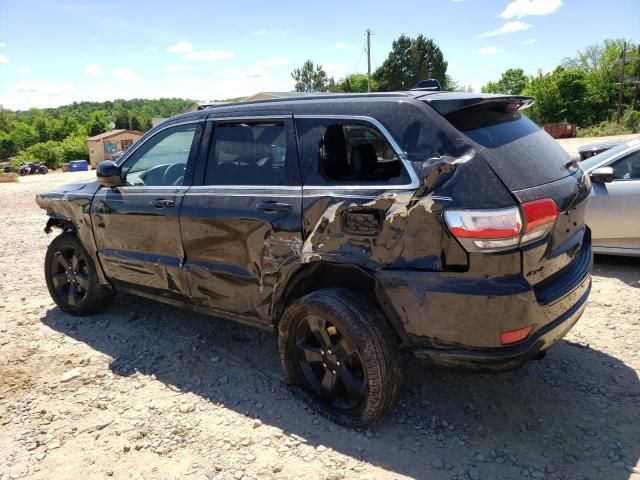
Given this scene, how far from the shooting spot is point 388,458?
2.72m

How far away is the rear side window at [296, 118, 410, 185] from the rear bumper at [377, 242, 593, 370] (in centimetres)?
70

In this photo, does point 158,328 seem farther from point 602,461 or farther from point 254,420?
point 602,461

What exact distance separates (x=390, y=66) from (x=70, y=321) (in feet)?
219

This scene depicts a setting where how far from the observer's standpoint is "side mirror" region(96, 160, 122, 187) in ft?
13.2

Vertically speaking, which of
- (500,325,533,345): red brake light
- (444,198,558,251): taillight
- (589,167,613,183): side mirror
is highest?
(444,198,558,251): taillight

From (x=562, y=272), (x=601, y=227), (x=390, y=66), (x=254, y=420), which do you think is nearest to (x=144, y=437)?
(x=254, y=420)

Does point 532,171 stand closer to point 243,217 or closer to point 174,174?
point 243,217

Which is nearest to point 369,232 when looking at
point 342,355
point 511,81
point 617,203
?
point 342,355

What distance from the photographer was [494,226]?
2373 mm

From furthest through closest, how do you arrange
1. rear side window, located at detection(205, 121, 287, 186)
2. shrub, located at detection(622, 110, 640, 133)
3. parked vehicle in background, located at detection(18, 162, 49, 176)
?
shrub, located at detection(622, 110, 640, 133) < parked vehicle in background, located at detection(18, 162, 49, 176) < rear side window, located at detection(205, 121, 287, 186)

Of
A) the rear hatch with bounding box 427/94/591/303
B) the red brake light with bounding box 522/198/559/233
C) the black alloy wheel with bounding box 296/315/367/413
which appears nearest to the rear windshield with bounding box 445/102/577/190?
the rear hatch with bounding box 427/94/591/303

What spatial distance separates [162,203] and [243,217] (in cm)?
Result: 84

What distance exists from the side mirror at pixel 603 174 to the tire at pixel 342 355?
3.65 meters

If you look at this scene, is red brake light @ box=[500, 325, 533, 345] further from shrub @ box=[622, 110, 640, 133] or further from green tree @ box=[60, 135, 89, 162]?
green tree @ box=[60, 135, 89, 162]
